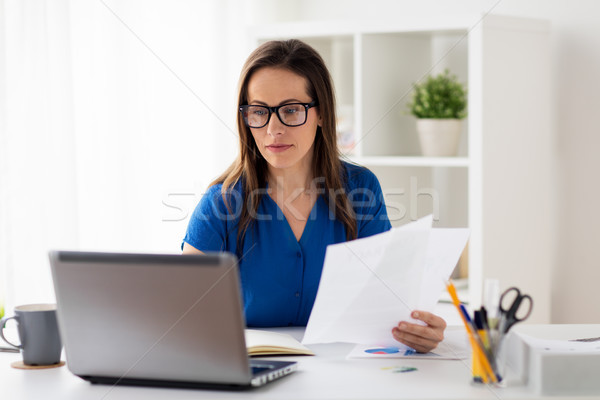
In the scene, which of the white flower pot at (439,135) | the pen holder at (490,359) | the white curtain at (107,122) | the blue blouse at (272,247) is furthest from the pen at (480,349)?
the white flower pot at (439,135)

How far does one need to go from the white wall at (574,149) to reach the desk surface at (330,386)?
5.84 feet

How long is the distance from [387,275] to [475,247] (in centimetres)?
146

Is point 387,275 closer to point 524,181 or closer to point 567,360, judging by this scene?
point 567,360

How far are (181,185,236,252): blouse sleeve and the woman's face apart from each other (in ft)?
0.53

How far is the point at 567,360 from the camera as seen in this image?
1.06m

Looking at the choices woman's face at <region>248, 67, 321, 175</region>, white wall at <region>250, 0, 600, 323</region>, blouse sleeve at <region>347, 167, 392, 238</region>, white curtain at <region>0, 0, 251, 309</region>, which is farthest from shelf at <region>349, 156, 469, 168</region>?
woman's face at <region>248, 67, 321, 175</region>

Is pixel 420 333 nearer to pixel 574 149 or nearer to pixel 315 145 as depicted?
pixel 315 145

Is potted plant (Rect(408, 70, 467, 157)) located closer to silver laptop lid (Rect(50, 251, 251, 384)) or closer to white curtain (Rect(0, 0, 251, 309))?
white curtain (Rect(0, 0, 251, 309))

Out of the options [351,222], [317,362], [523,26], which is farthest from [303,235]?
[523,26]

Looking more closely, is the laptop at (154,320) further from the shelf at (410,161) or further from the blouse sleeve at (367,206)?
the shelf at (410,161)

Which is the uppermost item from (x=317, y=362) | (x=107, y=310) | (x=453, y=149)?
(x=453, y=149)

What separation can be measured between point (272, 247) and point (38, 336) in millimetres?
620

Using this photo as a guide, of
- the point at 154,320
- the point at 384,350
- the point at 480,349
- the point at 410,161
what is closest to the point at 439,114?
the point at 410,161

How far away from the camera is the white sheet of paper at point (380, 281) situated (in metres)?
1.20
